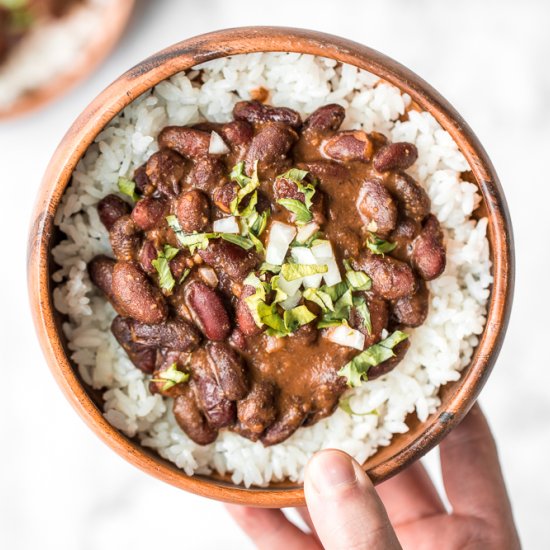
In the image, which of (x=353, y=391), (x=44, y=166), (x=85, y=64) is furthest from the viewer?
(x=44, y=166)

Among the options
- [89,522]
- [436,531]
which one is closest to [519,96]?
[436,531]

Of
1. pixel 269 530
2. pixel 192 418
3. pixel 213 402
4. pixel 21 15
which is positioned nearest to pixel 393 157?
pixel 213 402

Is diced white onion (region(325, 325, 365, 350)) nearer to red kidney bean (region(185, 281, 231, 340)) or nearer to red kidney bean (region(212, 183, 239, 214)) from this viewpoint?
red kidney bean (region(185, 281, 231, 340))

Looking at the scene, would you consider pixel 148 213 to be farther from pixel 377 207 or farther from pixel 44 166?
pixel 44 166

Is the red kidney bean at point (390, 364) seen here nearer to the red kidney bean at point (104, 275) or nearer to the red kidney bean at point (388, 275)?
the red kidney bean at point (388, 275)

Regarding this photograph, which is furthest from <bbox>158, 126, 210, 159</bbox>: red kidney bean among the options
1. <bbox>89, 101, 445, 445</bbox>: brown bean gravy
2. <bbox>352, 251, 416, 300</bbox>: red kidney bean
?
<bbox>352, 251, 416, 300</bbox>: red kidney bean
